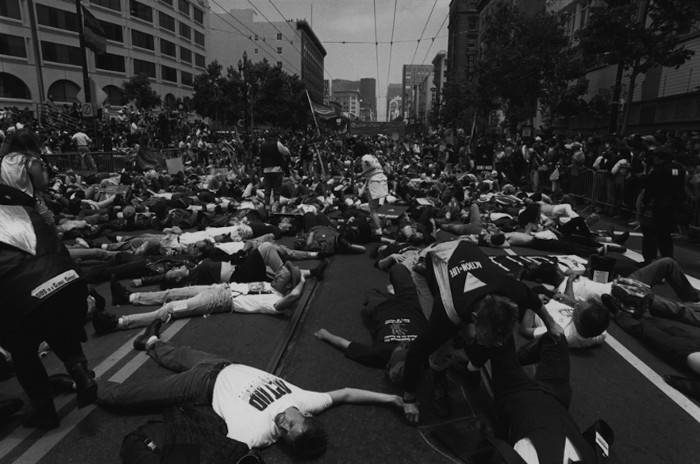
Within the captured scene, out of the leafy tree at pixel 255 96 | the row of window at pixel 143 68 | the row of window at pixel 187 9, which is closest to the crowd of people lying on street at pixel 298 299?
the leafy tree at pixel 255 96

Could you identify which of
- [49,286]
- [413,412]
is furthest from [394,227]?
[49,286]

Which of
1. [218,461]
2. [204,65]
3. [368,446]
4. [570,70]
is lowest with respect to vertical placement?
[368,446]

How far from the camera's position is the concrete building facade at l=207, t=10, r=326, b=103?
108250mm

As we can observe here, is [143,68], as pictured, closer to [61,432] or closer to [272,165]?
[272,165]

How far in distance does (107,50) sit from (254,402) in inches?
2270

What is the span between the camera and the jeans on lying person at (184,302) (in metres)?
5.43

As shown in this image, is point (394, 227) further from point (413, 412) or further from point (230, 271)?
point (413, 412)

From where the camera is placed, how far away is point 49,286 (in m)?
3.23

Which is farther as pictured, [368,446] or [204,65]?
[204,65]

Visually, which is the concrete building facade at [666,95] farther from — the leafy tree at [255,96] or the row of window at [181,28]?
the row of window at [181,28]

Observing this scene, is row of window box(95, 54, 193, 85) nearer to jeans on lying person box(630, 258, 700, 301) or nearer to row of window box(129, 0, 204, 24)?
row of window box(129, 0, 204, 24)

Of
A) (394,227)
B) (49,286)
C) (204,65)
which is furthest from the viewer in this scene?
(204,65)

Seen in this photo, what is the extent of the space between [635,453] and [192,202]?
11.4 metres

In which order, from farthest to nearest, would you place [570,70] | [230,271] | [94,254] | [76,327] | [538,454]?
1. [570,70]
2. [94,254]
3. [230,271]
4. [76,327]
5. [538,454]
